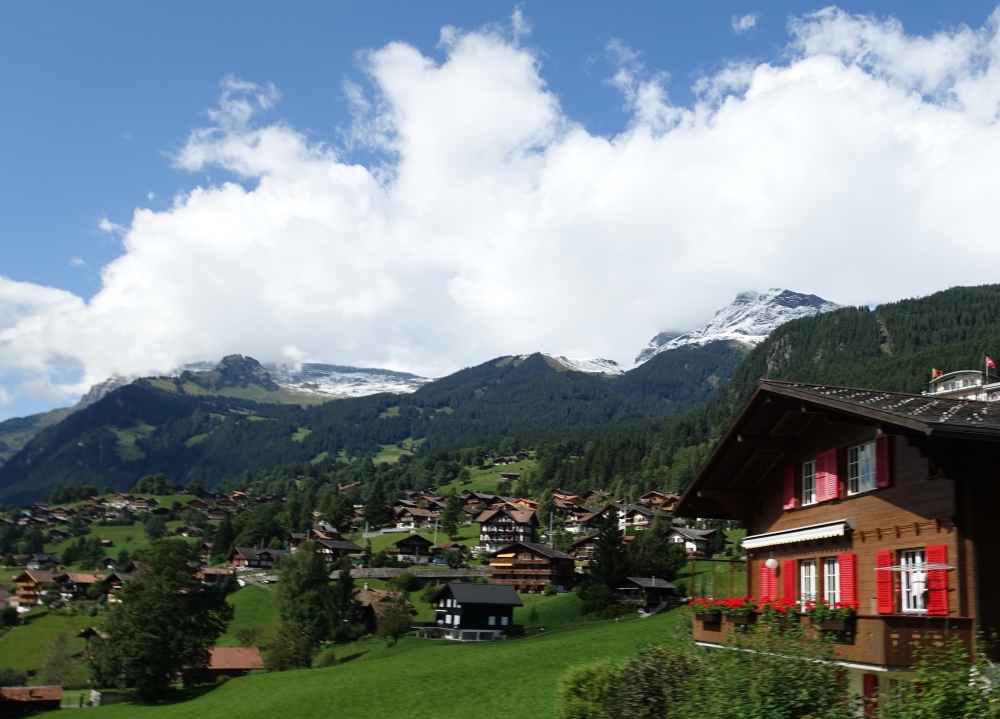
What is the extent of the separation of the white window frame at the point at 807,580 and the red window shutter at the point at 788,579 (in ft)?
1.05

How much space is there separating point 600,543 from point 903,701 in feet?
240

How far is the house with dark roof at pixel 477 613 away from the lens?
3105 inches

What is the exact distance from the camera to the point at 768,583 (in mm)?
25125

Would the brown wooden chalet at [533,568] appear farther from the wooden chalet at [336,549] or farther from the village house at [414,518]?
the village house at [414,518]

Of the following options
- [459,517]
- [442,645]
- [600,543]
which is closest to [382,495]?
[459,517]

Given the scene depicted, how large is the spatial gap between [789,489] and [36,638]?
106461 millimetres

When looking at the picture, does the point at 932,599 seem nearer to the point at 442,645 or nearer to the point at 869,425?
the point at 869,425

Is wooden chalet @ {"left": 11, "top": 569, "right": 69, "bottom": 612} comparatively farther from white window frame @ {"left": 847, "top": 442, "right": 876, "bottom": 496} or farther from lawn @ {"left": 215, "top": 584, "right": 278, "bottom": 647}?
white window frame @ {"left": 847, "top": 442, "right": 876, "bottom": 496}

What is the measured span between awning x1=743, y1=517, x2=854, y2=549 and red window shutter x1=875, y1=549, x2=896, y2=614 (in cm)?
133

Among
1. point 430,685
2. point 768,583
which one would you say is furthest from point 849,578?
point 430,685

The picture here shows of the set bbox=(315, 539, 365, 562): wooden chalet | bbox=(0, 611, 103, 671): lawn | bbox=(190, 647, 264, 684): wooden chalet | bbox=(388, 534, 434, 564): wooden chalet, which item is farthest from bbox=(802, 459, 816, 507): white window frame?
bbox=(315, 539, 365, 562): wooden chalet

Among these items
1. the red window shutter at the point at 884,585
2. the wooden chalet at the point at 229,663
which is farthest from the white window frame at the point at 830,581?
the wooden chalet at the point at 229,663

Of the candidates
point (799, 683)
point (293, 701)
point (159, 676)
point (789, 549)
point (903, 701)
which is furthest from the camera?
point (159, 676)

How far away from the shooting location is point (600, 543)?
8512 centimetres
